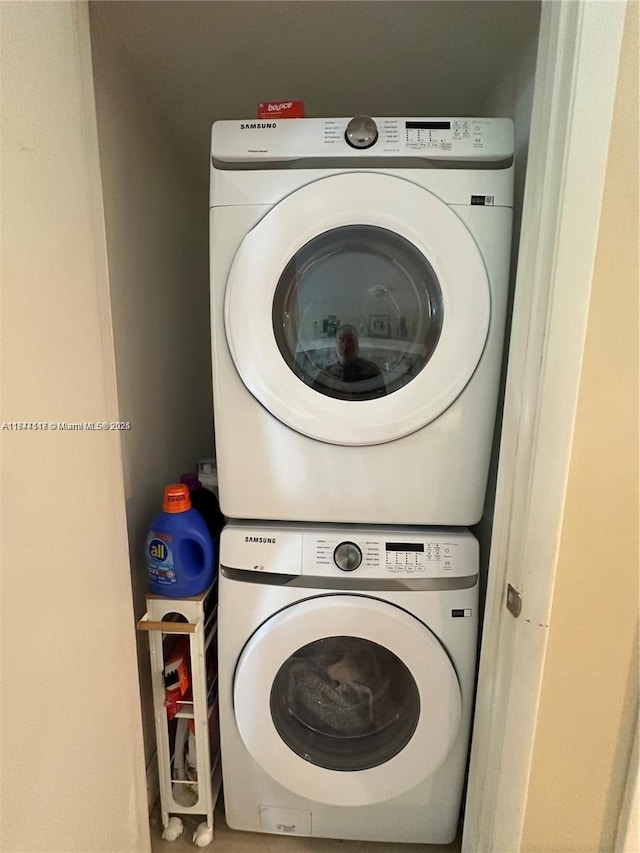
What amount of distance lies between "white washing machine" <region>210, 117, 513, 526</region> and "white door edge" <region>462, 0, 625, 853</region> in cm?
15

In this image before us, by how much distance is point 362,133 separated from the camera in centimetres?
99

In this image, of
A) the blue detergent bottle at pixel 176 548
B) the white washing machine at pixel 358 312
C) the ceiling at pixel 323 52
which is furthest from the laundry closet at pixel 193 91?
the white washing machine at pixel 358 312

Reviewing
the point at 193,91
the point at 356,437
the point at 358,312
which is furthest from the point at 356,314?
the point at 193,91

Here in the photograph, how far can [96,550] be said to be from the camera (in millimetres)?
863

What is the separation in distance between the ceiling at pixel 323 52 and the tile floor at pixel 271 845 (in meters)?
1.91

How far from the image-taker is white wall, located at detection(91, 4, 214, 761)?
46.1 inches

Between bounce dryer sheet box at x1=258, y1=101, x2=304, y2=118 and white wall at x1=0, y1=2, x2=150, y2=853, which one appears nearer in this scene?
white wall at x1=0, y1=2, x2=150, y2=853

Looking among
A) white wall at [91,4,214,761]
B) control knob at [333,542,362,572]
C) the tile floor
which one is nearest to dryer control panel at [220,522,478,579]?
control knob at [333,542,362,572]

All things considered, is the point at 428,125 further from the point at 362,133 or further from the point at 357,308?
the point at 357,308

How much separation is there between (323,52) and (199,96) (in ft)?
1.25

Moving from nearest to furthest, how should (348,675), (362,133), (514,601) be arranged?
(514,601), (362,133), (348,675)

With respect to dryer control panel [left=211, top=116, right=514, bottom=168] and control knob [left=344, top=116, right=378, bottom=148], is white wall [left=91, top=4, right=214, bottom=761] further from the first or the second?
control knob [left=344, top=116, right=378, bottom=148]

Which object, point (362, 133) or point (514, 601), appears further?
point (362, 133)

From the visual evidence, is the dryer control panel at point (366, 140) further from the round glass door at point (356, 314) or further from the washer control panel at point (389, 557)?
the washer control panel at point (389, 557)
